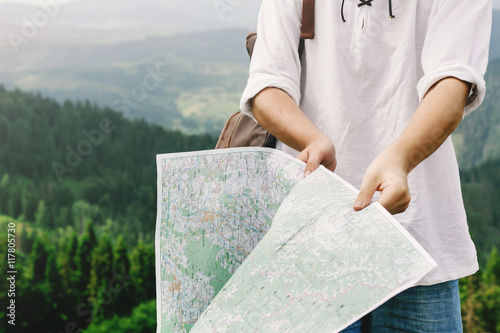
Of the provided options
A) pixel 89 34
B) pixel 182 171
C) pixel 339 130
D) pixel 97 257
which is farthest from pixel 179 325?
pixel 89 34

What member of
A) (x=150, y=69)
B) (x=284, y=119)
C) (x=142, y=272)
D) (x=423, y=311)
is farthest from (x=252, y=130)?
(x=150, y=69)

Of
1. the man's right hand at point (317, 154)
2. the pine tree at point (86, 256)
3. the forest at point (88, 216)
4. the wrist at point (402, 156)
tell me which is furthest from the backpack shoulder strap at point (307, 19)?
the pine tree at point (86, 256)

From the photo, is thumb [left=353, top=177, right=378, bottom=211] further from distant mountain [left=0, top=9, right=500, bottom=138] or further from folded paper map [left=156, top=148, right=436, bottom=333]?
distant mountain [left=0, top=9, right=500, bottom=138]

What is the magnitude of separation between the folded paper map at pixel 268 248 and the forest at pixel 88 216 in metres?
3.67

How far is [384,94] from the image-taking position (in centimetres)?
111

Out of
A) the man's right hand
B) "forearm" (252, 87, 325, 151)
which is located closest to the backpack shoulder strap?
"forearm" (252, 87, 325, 151)

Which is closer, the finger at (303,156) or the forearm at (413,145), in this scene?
the forearm at (413,145)

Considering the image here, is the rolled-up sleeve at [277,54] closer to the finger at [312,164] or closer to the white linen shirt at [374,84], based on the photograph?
the white linen shirt at [374,84]

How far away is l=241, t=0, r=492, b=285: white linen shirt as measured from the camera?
3.53ft

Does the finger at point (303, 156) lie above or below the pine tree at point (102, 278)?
below

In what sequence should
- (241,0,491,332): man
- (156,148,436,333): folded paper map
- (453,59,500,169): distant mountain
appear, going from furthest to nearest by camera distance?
(453,59,500,169): distant mountain < (241,0,491,332): man < (156,148,436,333): folded paper map

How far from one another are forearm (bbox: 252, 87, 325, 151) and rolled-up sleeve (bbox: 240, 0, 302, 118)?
21 mm

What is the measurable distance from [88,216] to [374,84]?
3877 mm

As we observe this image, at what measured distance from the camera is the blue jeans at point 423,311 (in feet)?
3.51
